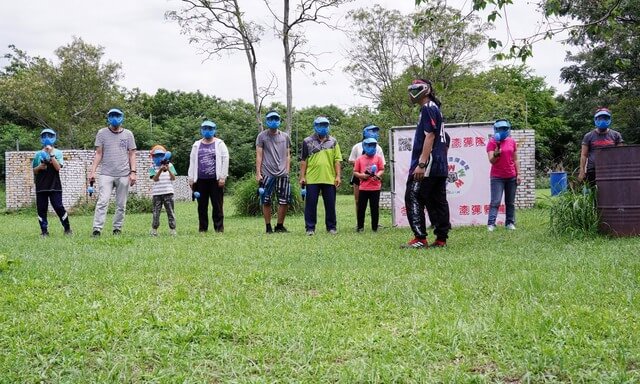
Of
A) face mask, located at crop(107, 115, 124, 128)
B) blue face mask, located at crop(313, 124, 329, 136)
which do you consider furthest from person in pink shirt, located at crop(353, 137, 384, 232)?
face mask, located at crop(107, 115, 124, 128)

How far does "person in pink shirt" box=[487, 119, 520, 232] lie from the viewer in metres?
9.27

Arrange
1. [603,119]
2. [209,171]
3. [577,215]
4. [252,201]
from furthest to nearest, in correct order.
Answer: [252,201] → [209,171] → [603,119] → [577,215]

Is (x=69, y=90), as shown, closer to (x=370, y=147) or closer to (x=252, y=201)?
(x=252, y=201)

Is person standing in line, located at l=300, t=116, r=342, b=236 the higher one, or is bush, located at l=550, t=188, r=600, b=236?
person standing in line, located at l=300, t=116, r=342, b=236

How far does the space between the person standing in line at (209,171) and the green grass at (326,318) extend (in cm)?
370

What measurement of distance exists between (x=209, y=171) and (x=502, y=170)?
14.6 ft

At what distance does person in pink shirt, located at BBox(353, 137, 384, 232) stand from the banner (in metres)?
0.64

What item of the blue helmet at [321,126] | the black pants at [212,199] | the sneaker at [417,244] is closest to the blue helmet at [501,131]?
the blue helmet at [321,126]

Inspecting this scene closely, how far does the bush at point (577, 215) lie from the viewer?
753 centimetres

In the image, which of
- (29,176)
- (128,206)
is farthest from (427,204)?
(29,176)

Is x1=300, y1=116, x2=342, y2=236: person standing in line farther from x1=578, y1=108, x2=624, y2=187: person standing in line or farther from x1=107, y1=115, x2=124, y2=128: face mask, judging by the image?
x1=578, y1=108, x2=624, y2=187: person standing in line

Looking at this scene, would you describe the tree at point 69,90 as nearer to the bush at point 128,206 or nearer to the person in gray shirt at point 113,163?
the bush at point 128,206

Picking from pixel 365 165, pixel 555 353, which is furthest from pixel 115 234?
pixel 555 353

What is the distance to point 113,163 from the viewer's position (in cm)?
944
